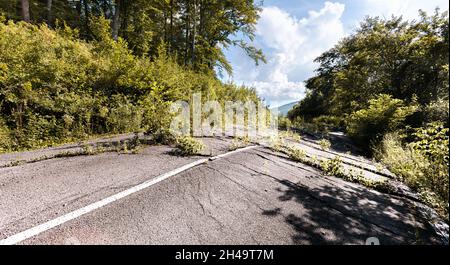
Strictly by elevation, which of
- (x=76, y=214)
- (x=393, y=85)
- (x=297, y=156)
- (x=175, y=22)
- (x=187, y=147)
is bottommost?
(x=76, y=214)

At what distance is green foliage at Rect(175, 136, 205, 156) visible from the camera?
5.56 m

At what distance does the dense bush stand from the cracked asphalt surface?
85.1 inches

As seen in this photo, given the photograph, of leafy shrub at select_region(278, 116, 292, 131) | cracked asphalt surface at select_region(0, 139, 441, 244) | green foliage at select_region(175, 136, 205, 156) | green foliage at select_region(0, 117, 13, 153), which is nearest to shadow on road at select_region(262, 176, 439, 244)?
cracked asphalt surface at select_region(0, 139, 441, 244)

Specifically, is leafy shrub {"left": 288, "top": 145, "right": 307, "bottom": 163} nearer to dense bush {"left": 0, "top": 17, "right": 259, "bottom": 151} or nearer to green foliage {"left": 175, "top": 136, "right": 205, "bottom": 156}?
green foliage {"left": 175, "top": 136, "right": 205, "bottom": 156}

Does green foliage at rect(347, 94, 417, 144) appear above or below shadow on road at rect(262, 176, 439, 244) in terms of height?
above

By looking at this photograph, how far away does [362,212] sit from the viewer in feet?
11.6

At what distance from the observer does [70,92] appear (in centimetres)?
675

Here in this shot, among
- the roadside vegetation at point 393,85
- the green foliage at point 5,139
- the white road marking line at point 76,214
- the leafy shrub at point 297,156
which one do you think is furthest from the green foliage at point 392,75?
the green foliage at point 5,139

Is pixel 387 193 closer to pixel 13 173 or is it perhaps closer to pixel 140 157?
pixel 140 157

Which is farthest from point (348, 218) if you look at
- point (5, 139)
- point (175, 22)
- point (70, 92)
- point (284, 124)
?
point (175, 22)

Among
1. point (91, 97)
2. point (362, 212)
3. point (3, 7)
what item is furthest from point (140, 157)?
point (3, 7)

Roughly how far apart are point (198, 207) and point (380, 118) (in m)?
12.1

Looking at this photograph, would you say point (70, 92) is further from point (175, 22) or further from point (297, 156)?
point (175, 22)
